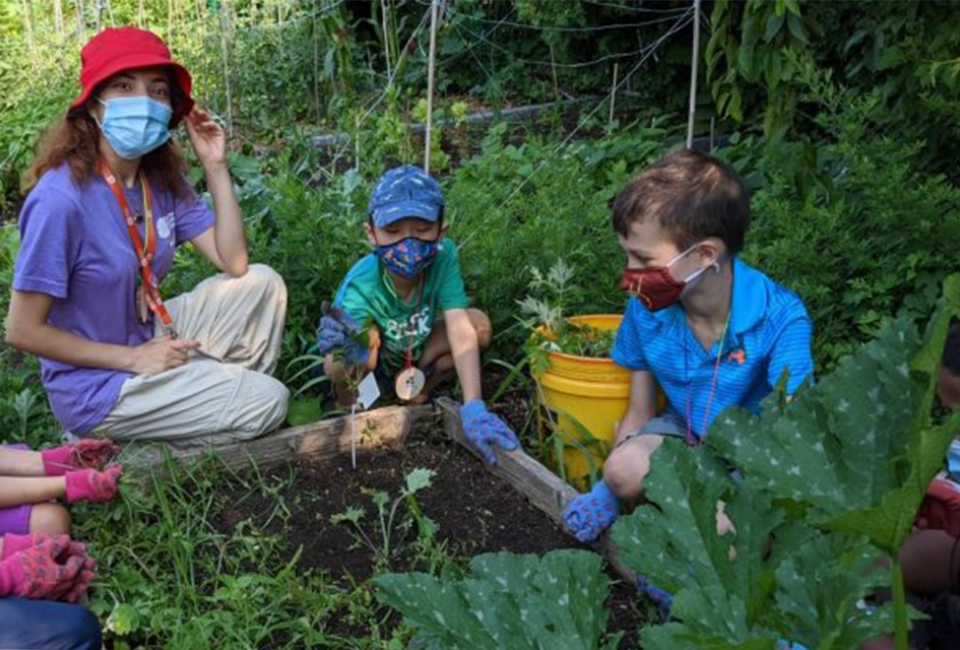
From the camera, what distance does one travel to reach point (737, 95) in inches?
163

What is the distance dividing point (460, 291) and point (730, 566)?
276 centimetres

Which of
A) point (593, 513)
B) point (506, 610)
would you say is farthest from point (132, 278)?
point (506, 610)

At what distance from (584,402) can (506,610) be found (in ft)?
7.55

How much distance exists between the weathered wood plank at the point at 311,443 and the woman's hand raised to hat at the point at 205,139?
896 mm

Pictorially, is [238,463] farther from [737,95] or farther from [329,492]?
[737,95]

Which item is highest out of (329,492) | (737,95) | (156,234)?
Answer: (737,95)

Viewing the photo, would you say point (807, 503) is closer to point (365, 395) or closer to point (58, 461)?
point (365, 395)

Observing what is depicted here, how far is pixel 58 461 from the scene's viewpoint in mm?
3117

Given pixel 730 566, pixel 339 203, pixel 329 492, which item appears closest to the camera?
pixel 730 566

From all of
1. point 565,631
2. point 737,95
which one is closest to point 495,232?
point 737,95

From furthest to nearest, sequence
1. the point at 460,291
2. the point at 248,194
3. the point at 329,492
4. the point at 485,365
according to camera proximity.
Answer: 1. the point at 248,194
2. the point at 485,365
3. the point at 460,291
4. the point at 329,492

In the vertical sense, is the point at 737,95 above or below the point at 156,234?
above

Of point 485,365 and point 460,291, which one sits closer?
point 460,291

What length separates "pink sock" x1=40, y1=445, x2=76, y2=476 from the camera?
3.09 meters
